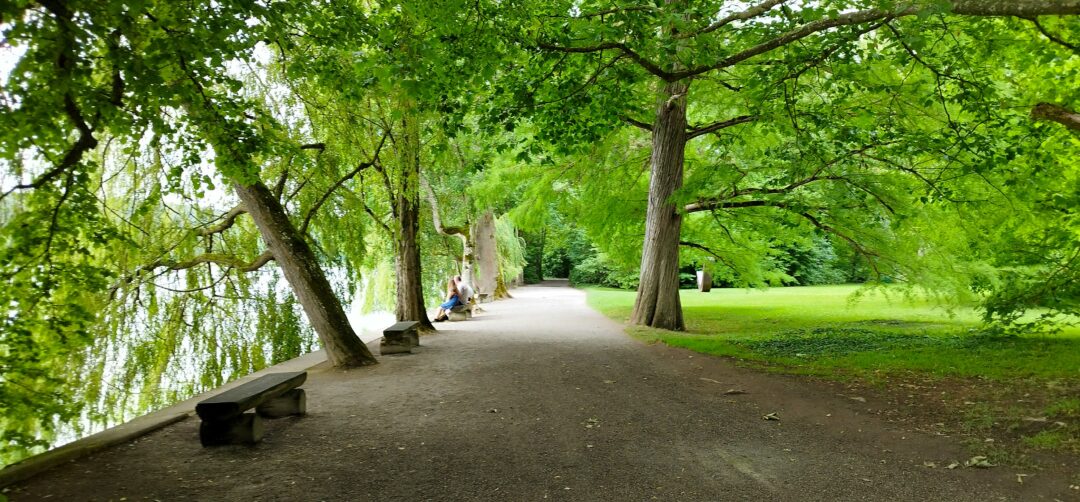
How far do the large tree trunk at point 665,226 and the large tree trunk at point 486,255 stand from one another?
35.8 feet

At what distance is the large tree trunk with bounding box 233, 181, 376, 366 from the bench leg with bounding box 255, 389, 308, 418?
2.65 metres

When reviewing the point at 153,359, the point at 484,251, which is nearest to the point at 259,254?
the point at 153,359

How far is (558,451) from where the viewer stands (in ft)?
17.6

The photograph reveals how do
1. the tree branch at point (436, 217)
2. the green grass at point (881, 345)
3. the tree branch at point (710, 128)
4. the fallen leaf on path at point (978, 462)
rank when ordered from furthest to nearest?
the tree branch at point (436, 217) → the tree branch at point (710, 128) → the green grass at point (881, 345) → the fallen leaf on path at point (978, 462)

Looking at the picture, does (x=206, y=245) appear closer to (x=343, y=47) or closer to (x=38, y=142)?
(x=343, y=47)

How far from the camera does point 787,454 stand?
5.25m

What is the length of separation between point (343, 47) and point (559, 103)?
2784 millimetres

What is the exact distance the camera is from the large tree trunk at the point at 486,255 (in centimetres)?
2471

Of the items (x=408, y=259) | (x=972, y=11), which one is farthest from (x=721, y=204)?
(x=972, y=11)

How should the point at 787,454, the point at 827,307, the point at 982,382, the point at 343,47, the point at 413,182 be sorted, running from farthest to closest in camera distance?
the point at 827,307
the point at 413,182
the point at 982,382
the point at 343,47
the point at 787,454

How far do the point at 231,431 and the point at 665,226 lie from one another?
34.9 feet

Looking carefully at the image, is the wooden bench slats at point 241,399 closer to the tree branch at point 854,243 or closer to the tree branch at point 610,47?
the tree branch at point 610,47

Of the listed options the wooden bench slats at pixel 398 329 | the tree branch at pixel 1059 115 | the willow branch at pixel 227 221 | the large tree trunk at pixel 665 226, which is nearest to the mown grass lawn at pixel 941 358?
the large tree trunk at pixel 665 226

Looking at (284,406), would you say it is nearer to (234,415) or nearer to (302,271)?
(234,415)
